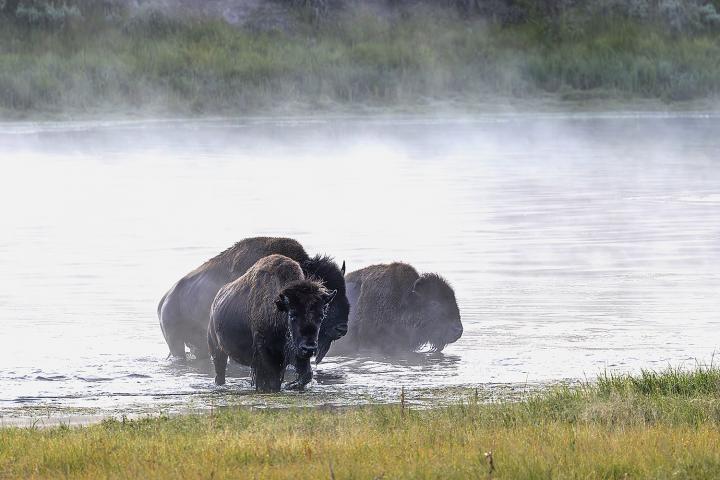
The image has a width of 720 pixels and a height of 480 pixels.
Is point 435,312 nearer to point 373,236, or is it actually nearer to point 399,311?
point 399,311

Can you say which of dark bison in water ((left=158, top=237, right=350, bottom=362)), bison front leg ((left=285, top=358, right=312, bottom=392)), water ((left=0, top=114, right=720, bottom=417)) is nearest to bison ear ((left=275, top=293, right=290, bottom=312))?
bison front leg ((left=285, top=358, right=312, bottom=392))

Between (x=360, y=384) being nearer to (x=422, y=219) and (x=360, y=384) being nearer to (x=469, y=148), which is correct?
(x=422, y=219)

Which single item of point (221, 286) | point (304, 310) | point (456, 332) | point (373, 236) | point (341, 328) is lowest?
point (373, 236)

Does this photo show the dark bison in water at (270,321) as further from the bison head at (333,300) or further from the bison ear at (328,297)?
the bison head at (333,300)

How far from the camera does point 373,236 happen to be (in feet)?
81.4

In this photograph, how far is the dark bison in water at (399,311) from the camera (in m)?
15.5

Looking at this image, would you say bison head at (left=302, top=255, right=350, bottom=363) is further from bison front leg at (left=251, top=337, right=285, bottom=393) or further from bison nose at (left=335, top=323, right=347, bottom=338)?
bison front leg at (left=251, top=337, right=285, bottom=393)

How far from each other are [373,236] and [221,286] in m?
10.4

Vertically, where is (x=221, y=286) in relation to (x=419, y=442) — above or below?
above

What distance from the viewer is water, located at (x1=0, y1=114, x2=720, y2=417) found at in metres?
14.4

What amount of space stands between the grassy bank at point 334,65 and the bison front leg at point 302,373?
34158 mm

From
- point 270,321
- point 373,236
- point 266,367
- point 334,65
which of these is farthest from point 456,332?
point 334,65

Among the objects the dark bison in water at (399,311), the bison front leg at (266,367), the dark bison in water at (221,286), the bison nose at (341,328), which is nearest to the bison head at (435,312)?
the dark bison in water at (399,311)

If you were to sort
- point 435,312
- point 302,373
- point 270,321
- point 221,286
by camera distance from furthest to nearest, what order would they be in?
1. point 435,312
2. point 221,286
3. point 302,373
4. point 270,321
